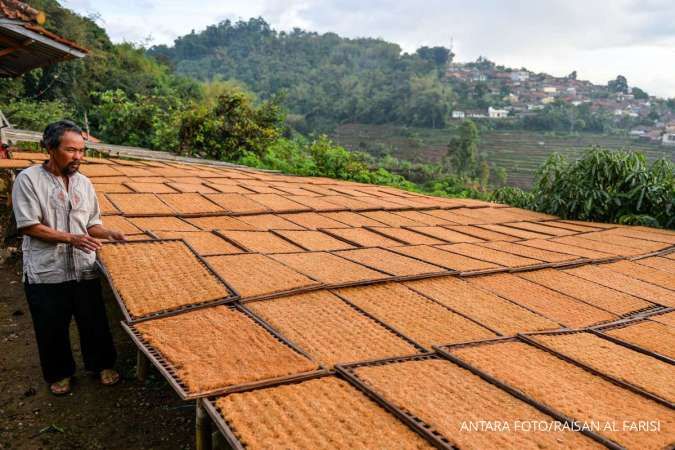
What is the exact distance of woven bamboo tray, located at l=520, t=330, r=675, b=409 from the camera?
1.57 meters

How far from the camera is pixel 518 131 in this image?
3812cm

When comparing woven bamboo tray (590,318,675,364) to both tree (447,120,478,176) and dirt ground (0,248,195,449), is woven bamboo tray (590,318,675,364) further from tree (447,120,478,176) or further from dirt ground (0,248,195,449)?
tree (447,120,478,176)

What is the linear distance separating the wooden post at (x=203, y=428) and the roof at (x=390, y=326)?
0.06 meters

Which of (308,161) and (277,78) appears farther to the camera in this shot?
(277,78)

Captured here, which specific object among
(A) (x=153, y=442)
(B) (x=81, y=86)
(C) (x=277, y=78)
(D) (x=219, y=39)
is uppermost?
(D) (x=219, y=39)

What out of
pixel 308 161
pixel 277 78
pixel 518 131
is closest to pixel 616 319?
pixel 308 161

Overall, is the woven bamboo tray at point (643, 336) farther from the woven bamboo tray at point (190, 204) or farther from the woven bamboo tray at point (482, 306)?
the woven bamboo tray at point (190, 204)

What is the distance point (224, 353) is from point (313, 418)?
0.40 meters

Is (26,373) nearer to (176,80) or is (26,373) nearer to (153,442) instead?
(153,442)

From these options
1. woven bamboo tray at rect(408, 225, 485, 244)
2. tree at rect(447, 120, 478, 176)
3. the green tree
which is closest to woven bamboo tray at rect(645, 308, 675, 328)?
woven bamboo tray at rect(408, 225, 485, 244)

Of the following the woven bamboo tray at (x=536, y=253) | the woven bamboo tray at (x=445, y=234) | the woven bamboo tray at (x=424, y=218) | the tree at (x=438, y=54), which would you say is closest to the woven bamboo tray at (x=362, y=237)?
the woven bamboo tray at (x=445, y=234)

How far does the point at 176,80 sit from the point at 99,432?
25342mm

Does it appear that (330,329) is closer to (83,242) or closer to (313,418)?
(313,418)

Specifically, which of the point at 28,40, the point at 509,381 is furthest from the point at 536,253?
the point at 28,40
